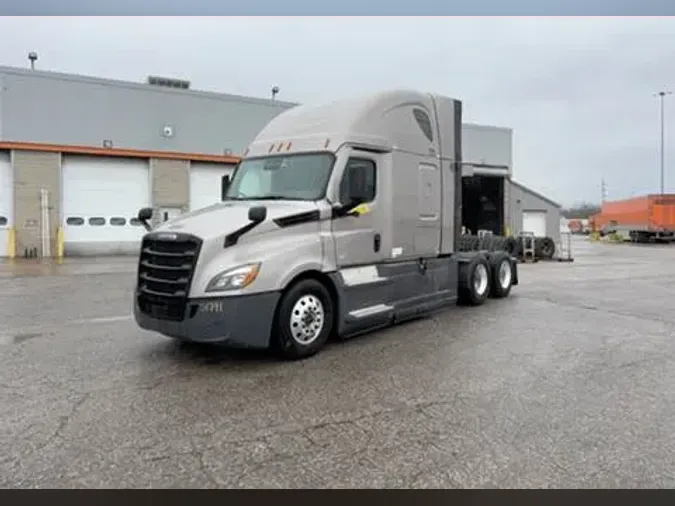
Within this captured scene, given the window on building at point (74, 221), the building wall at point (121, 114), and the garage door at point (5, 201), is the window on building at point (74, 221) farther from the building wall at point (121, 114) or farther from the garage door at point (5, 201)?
the building wall at point (121, 114)

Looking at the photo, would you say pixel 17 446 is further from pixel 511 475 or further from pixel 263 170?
pixel 263 170

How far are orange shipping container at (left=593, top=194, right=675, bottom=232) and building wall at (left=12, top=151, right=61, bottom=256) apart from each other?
4051cm

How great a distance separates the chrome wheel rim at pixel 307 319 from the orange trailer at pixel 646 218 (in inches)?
1633

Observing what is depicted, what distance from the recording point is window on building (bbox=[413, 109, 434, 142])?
809 centimetres

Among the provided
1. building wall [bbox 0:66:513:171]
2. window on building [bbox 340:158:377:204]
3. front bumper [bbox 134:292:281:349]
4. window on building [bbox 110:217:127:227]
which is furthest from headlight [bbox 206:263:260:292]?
building wall [bbox 0:66:513:171]

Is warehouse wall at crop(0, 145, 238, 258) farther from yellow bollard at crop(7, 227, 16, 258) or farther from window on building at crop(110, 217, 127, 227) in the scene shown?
window on building at crop(110, 217, 127, 227)

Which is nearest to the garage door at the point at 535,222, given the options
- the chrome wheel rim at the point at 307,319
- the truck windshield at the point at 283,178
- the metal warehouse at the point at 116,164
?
the metal warehouse at the point at 116,164

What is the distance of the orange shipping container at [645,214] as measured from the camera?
3944 centimetres

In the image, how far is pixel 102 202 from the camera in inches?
905

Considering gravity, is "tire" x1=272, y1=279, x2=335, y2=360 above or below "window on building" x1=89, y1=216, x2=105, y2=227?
below

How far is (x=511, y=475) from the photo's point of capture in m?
3.37

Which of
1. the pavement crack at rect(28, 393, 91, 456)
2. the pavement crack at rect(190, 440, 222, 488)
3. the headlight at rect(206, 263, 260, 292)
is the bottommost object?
the pavement crack at rect(190, 440, 222, 488)

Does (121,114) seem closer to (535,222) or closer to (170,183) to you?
(170,183)

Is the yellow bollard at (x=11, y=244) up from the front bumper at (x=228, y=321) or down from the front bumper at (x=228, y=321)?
up
